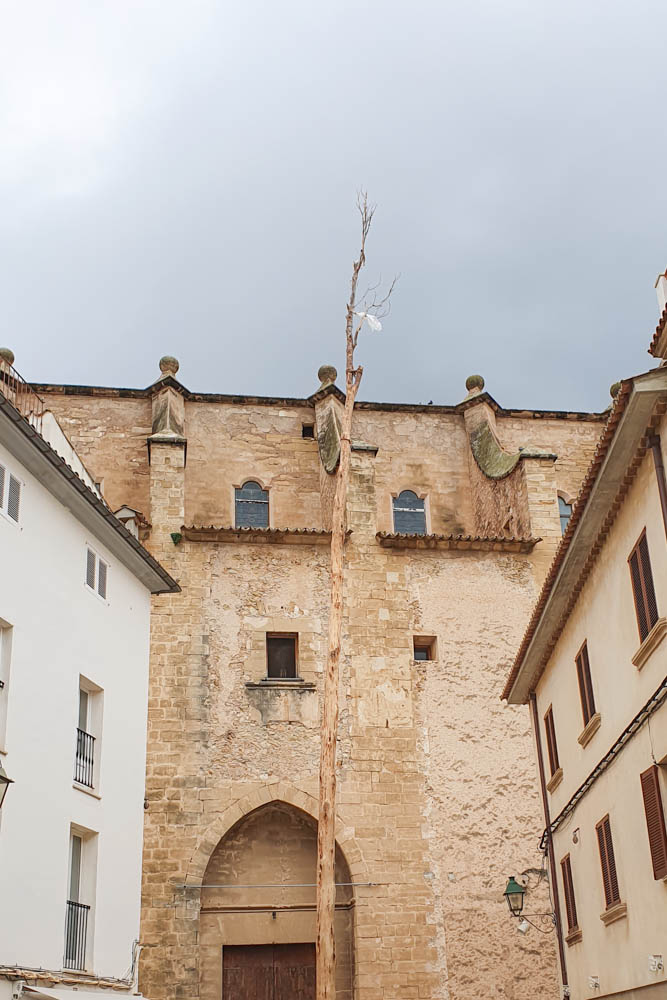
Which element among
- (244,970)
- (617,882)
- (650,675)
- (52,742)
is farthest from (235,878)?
(650,675)

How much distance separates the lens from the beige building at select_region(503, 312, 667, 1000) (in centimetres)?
962

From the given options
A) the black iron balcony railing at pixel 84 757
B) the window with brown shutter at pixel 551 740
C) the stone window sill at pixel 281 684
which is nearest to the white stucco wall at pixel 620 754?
the window with brown shutter at pixel 551 740

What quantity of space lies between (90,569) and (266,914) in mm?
9410

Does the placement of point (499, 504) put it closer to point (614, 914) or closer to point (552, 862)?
point (552, 862)

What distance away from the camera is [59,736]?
492 inches

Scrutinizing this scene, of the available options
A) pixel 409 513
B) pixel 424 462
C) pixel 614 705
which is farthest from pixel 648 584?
pixel 424 462

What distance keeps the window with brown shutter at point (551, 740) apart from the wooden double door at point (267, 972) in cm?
765

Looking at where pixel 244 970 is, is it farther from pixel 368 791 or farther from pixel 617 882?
pixel 617 882

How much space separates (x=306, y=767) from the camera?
20.7m

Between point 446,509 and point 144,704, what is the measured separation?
12.6 metres

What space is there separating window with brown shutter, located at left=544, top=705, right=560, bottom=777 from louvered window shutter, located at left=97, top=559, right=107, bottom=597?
6214 mm

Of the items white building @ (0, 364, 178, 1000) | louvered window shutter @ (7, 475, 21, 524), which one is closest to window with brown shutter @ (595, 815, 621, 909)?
white building @ (0, 364, 178, 1000)

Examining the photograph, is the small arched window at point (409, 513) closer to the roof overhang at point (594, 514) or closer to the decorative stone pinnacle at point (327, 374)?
the decorative stone pinnacle at point (327, 374)

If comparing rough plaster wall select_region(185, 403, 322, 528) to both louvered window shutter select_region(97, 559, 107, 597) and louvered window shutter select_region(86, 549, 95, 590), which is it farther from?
louvered window shutter select_region(86, 549, 95, 590)
